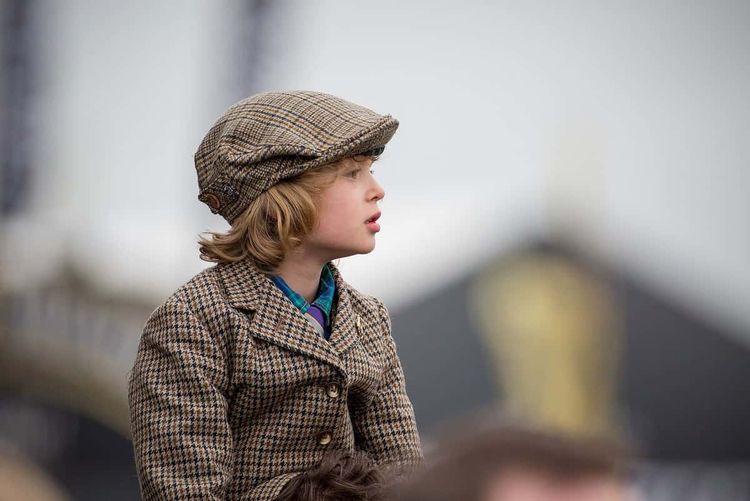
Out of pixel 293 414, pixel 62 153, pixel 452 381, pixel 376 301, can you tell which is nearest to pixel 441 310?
pixel 452 381

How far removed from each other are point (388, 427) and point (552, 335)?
197cm

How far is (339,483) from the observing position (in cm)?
152

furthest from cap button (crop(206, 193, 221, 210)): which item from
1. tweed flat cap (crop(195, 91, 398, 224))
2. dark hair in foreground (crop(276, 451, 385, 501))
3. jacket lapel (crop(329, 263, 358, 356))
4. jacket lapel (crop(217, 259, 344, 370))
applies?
dark hair in foreground (crop(276, 451, 385, 501))

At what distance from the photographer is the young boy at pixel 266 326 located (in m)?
1.66

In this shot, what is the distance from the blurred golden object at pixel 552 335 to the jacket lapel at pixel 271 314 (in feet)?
6.49

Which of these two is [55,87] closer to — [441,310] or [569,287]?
[441,310]

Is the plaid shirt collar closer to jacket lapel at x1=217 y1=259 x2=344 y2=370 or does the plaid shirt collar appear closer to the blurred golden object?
jacket lapel at x1=217 y1=259 x2=344 y2=370

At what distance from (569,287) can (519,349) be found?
0.87ft

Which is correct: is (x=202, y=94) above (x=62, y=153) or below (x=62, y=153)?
above

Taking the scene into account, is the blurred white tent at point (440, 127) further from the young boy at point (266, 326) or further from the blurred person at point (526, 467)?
the blurred person at point (526, 467)

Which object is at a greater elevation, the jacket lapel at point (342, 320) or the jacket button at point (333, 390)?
the jacket lapel at point (342, 320)

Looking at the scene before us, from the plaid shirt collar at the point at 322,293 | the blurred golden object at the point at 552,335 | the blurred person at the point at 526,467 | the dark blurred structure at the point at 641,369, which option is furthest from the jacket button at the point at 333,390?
the blurred golden object at the point at 552,335

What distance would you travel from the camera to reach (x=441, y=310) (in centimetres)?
368

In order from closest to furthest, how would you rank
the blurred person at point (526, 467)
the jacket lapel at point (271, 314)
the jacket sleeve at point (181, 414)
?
the blurred person at point (526, 467)
the jacket sleeve at point (181, 414)
the jacket lapel at point (271, 314)
